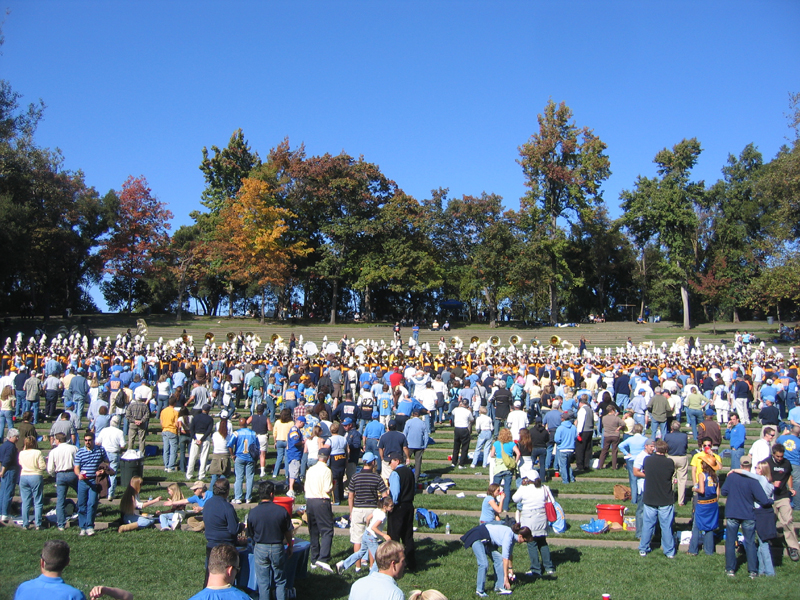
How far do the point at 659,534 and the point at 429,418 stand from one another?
7.62m

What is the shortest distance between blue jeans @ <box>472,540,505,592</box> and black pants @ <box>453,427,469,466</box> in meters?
5.83

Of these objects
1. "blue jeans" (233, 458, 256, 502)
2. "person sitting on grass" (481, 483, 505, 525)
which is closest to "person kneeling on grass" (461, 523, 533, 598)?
"person sitting on grass" (481, 483, 505, 525)

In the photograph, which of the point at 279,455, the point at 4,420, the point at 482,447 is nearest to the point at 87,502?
the point at 279,455

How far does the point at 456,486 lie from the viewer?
11.9 m

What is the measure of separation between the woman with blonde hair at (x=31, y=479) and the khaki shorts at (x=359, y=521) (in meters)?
4.71

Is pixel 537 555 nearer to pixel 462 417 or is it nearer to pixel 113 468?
pixel 462 417

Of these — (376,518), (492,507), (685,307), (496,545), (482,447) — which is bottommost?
(496,545)

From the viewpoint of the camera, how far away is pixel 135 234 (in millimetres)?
47656

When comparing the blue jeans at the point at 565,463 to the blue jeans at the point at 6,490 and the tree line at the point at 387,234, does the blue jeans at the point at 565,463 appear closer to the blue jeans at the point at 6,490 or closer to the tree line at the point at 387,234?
the blue jeans at the point at 6,490

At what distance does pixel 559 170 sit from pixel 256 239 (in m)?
23.8

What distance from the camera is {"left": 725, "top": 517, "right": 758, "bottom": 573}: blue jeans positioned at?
7613 millimetres

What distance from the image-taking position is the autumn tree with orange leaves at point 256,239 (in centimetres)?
4516

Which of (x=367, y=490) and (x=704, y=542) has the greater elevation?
(x=367, y=490)

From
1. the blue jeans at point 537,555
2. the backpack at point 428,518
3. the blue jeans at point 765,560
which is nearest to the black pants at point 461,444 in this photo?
the backpack at point 428,518
